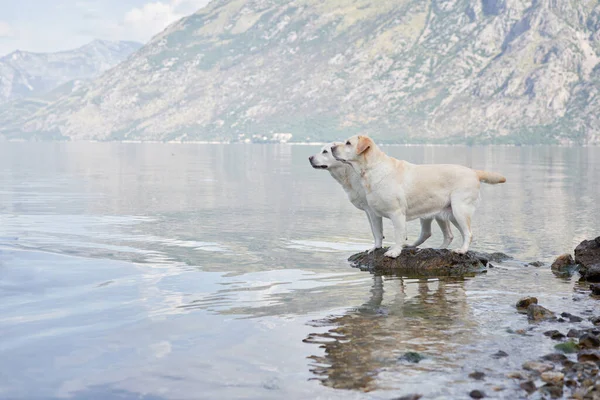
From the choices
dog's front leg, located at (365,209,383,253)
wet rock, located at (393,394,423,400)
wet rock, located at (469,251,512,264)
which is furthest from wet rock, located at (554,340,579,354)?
wet rock, located at (469,251,512,264)

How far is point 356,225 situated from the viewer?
30.2 m

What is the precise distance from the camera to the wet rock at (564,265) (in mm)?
18228

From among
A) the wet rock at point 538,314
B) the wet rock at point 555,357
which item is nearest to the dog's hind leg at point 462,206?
the wet rock at point 538,314

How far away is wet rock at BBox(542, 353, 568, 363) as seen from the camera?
9.74 metres

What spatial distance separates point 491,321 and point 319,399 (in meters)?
4.92

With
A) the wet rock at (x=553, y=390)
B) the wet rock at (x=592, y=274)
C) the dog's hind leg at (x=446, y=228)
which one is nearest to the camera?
the wet rock at (x=553, y=390)

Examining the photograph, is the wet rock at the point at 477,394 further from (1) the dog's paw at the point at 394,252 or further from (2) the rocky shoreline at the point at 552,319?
(1) the dog's paw at the point at 394,252

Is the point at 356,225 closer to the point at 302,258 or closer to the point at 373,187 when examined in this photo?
the point at 302,258

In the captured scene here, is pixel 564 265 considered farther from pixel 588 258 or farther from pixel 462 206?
pixel 462 206

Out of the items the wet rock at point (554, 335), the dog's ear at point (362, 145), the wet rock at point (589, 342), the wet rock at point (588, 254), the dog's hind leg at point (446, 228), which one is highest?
the dog's ear at point (362, 145)

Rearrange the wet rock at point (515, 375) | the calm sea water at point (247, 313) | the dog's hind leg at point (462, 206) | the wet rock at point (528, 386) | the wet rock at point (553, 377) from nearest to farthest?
the wet rock at point (528, 386) → the wet rock at point (553, 377) → the wet rock at point (515, 375) → the calm sea water at point (247, 313) → the dog's hind leg at point (462, 206)

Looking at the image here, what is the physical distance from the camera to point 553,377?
8875mm

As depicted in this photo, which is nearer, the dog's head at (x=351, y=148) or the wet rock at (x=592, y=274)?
the dog's head at (x=351, y=148)

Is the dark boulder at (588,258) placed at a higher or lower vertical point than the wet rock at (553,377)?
higher
